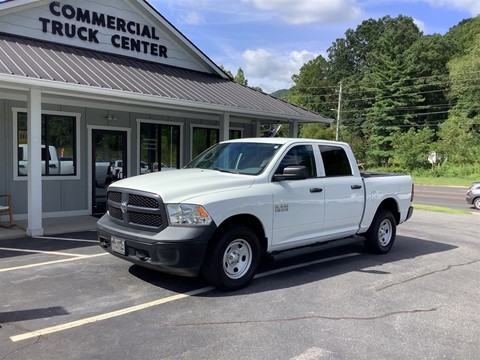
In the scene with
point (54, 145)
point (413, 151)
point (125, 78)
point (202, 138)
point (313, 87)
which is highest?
point (313, 87)

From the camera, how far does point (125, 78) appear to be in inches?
404

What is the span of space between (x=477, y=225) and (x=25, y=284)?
451 inches

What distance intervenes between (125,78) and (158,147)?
3.67m

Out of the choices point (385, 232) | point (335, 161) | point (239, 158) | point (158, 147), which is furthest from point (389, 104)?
point (239, 158)

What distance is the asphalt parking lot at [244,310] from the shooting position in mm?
4012

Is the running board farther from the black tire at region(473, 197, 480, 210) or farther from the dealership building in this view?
the black tire at region(473, 197, 480, 210)

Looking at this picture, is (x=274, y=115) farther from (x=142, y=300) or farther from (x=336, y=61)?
(x=336, y=61)

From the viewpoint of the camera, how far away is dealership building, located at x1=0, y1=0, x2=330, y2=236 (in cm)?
883

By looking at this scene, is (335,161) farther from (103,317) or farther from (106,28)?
(106,28)

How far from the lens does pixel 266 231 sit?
19.3 ft

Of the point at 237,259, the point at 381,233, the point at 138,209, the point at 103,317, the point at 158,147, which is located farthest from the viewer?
the point at 158,147

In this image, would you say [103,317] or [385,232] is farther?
[385,232]

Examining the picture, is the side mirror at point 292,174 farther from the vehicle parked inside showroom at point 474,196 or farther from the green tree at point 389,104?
the green tree at point 389,104

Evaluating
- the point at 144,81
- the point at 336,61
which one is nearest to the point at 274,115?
the point at 144,81
